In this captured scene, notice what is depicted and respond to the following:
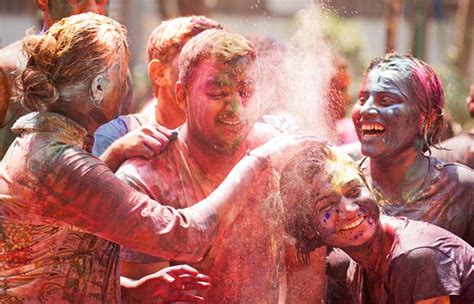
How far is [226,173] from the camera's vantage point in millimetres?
4938

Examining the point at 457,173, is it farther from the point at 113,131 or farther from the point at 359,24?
the point at 359,24

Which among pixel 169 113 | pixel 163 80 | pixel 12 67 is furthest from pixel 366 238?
pixel 12 67

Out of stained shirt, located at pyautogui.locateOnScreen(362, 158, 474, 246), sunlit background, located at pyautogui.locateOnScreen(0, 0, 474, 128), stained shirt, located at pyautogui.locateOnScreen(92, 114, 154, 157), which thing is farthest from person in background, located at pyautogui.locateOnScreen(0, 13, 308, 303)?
sunlit background, located at pyautogui.locateOnScreen(0, 0, 474, 128)

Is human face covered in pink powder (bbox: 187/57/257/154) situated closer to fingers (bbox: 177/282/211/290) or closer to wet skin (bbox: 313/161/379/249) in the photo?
wet skin (bbox: 313/161/379/249)

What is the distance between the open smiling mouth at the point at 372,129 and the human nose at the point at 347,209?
22.0 inches

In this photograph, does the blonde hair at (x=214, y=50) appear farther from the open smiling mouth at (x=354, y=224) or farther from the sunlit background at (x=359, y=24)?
the sunlit background at (x=359, y=24)

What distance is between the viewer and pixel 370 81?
5.07 meters

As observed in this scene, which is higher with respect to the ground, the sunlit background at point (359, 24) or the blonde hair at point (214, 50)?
the blonde hair at point (214, 50)

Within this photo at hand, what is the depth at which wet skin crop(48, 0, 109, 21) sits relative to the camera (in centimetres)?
568

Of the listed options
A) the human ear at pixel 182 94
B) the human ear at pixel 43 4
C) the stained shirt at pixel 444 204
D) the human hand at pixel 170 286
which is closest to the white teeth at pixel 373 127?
the stained shirt at pixel 444 204

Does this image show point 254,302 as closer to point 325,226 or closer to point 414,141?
Answer: point 325,226

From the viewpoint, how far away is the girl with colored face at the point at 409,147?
4984 mm

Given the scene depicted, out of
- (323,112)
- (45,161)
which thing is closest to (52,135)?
(45,161)

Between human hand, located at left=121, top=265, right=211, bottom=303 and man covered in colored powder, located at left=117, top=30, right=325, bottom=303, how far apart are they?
9.6 inches
